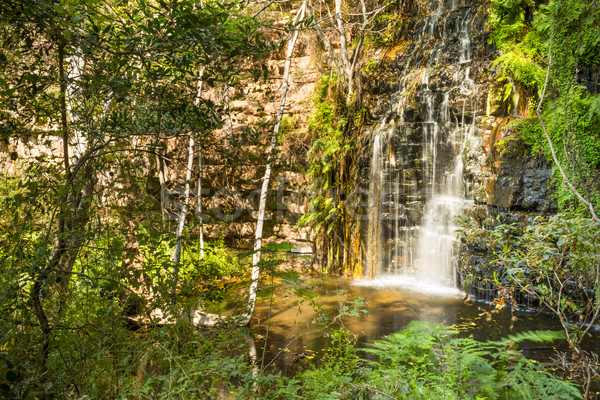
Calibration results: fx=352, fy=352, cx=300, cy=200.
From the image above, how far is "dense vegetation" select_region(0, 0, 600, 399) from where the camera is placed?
6.02 feet

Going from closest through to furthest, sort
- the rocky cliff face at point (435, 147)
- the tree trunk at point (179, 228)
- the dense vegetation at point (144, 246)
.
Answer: the dense vegetation at point (144, 246) → the tree trunk at point (179, 228) → the rocky cliff face at point (435, 147)

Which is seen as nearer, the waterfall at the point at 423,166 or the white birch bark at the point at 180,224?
the white birch bark at the point at 180,224

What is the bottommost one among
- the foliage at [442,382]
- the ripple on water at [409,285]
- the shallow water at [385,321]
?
the shallow water at [385,321]

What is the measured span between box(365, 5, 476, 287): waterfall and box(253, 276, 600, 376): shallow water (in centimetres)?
93

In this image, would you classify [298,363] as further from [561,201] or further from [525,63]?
[525,63]

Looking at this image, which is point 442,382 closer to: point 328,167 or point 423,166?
point 423,166

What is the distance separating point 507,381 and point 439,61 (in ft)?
29.1

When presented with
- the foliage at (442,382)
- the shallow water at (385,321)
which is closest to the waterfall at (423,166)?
the shallow water at (385,321)

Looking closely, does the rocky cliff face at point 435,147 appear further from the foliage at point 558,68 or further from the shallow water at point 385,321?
the shallow water at point 385,321

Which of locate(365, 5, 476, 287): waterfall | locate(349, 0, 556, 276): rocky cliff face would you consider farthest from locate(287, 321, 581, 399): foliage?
locate(365, 5, 476, 287): waterfall

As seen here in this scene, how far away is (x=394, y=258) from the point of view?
950 centimetres

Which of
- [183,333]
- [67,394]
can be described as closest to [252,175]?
[183,333]

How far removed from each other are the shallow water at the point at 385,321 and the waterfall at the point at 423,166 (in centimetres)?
93

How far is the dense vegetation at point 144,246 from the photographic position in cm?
183
